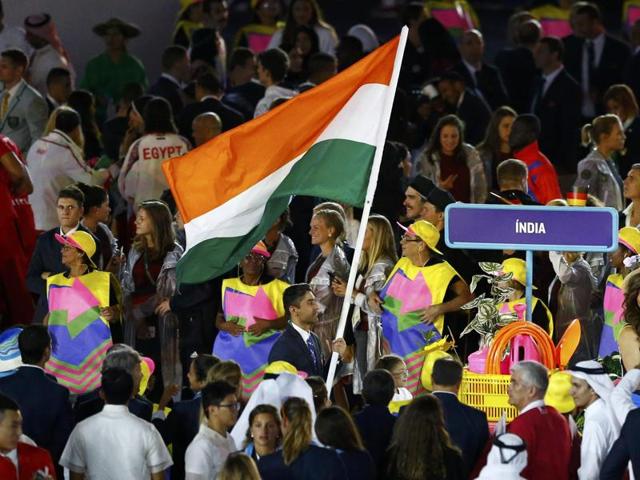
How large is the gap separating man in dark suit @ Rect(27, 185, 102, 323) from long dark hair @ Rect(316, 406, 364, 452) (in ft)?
13.2

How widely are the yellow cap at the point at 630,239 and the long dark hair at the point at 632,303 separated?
4.13 feet

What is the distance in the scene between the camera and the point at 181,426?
11.1 m

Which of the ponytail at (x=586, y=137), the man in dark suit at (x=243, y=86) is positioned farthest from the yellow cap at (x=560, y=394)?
the man in dark suit at (x=243, y=86)

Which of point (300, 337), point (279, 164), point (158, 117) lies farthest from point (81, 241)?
point (158, 117)

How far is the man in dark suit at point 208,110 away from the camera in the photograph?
17.3 metres

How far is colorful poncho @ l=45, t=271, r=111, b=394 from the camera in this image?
503 inches

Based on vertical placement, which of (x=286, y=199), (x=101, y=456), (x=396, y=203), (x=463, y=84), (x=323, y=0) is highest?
(x=323, y=0)

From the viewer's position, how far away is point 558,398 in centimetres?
1045

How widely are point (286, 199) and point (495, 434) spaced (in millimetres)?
2127

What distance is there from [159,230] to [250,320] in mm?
1122

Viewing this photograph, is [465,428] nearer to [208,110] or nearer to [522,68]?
[208,110]

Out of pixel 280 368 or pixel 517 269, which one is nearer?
pixel 280 368

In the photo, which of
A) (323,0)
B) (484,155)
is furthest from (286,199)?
(323,0)

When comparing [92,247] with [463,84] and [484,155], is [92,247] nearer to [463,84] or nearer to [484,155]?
[484,155]
